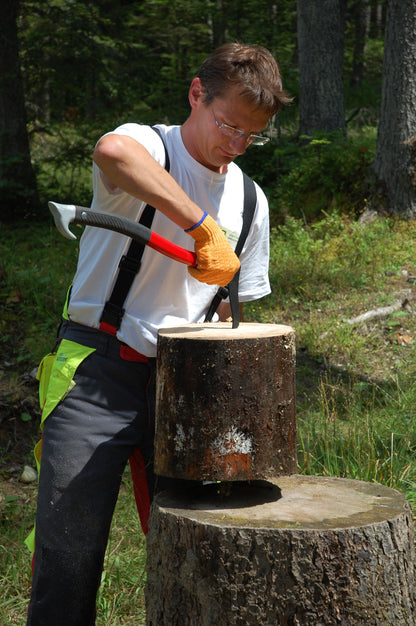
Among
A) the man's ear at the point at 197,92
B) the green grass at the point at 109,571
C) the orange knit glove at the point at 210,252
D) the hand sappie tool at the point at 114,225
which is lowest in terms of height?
the green grass at the point at 109,571

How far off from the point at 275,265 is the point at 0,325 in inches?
105

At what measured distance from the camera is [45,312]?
552cm

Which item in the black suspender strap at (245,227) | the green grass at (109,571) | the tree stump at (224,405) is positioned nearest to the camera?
the tree stump at (224,405)

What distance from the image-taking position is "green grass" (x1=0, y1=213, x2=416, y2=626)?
3.10 metres

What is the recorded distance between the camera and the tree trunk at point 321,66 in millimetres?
8617

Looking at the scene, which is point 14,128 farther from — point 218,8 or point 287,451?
point 287,451

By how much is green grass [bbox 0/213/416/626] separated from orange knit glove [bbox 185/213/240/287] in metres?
1.41

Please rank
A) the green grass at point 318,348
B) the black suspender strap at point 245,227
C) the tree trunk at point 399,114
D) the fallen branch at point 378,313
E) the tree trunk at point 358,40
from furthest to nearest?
the tree trunk at point 358,40, the tree trunk at point 399,114, the fallen branch at point 378,313, the green grass at point 318,348, the black suspender strap at point 245,227

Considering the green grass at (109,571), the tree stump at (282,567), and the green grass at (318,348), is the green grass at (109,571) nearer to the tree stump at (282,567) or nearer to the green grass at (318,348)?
the green grass at (318,348)

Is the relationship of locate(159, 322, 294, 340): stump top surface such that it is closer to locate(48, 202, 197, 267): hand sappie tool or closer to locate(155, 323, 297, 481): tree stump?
locate(155, 323, 297, 481): tree stump

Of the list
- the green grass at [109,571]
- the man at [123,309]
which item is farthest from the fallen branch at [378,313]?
the man at [123,309]

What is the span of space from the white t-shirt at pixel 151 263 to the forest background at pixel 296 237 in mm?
1275

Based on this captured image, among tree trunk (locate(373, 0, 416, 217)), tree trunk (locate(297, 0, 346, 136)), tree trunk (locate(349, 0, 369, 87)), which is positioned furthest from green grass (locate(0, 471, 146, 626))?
A: tree trunk (locate(349, 0, 369, 87))

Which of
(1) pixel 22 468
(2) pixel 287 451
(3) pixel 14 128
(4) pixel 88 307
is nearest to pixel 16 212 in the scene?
(3) pixel 14 128
